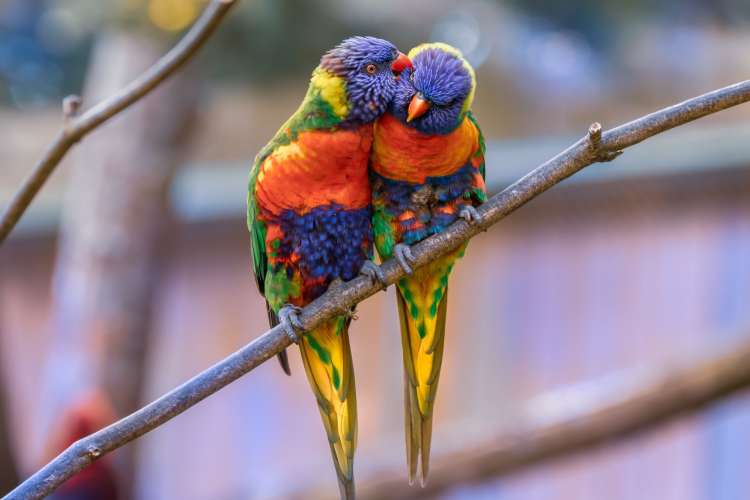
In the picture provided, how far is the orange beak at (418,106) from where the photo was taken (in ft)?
3.95

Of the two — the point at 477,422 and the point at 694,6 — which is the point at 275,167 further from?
the point at 694,6

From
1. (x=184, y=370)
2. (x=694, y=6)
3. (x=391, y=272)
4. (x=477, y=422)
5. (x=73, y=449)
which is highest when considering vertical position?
(x=694, y=6)

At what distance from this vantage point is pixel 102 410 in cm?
259

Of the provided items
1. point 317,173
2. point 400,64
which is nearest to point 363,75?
point 400,64

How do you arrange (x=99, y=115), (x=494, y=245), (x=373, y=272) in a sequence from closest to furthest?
1. (x=99, y=115)
2. (x=373, y=272)
3. (x=494, y=245)

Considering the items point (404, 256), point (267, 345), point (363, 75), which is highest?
point (363, 75)

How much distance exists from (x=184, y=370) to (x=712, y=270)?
1.91 meters

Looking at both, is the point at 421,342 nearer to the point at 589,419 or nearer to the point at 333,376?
the point at 333,376

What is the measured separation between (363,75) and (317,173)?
153 millimetres

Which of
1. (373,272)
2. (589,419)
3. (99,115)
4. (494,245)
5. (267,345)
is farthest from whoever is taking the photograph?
(494,245)

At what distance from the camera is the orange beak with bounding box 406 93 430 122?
1205mm

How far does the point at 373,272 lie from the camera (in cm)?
125

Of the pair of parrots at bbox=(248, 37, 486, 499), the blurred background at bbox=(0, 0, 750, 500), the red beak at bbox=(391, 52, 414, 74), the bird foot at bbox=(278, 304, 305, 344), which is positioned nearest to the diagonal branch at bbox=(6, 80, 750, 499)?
the bird foot at bbox=(278, 304, 305, 344)

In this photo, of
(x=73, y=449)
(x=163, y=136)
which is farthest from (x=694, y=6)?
(x=73, y=449)
